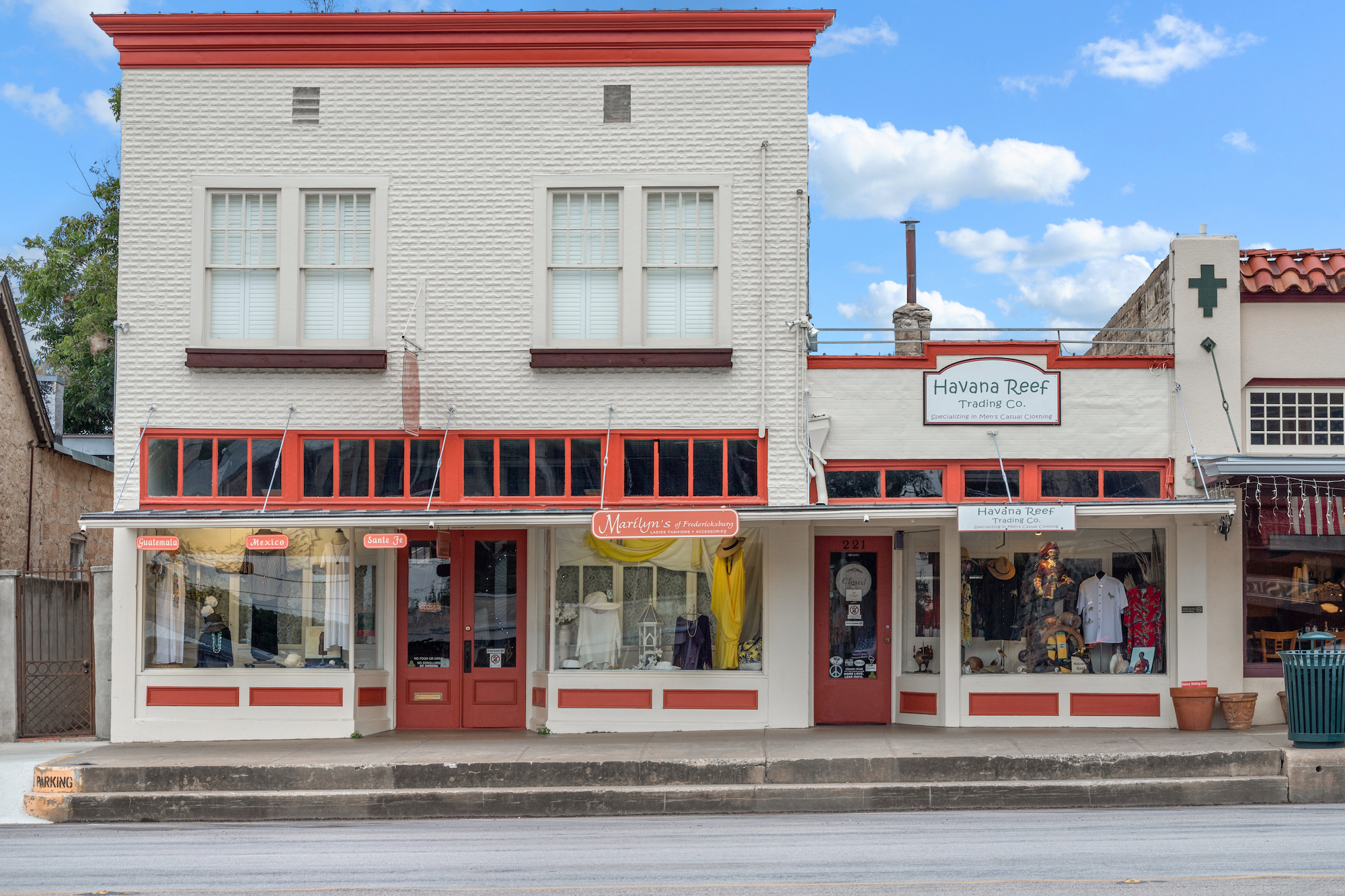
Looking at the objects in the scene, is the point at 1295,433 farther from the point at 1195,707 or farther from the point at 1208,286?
the point at 1195,707

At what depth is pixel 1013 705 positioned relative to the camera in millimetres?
13719

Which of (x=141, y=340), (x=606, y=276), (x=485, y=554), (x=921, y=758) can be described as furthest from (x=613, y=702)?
(x=141, y=340)

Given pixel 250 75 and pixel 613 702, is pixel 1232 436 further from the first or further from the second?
pixel 250 75

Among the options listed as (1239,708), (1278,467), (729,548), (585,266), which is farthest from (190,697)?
(1278,467)

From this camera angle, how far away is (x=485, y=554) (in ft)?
47.4

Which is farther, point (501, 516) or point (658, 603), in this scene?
point (658, 603)

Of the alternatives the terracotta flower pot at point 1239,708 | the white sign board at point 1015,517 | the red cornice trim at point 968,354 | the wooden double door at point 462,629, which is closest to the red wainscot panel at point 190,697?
the wooden double door at point 462,629

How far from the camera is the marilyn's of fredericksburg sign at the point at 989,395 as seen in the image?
13.8 meters

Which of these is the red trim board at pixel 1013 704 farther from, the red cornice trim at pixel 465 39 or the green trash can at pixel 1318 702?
the red cornice trim at pixel 465 39

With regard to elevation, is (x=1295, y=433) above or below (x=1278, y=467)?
above

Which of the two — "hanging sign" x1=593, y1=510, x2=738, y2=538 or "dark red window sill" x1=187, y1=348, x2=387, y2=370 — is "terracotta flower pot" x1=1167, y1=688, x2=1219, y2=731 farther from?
"dark red window sill" x1=187, y1=348, x2=387, y2=370

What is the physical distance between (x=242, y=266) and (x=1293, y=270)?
12.3 metres

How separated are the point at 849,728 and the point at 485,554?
4.74 meters

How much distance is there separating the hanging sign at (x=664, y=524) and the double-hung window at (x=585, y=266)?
2530 millimetres
